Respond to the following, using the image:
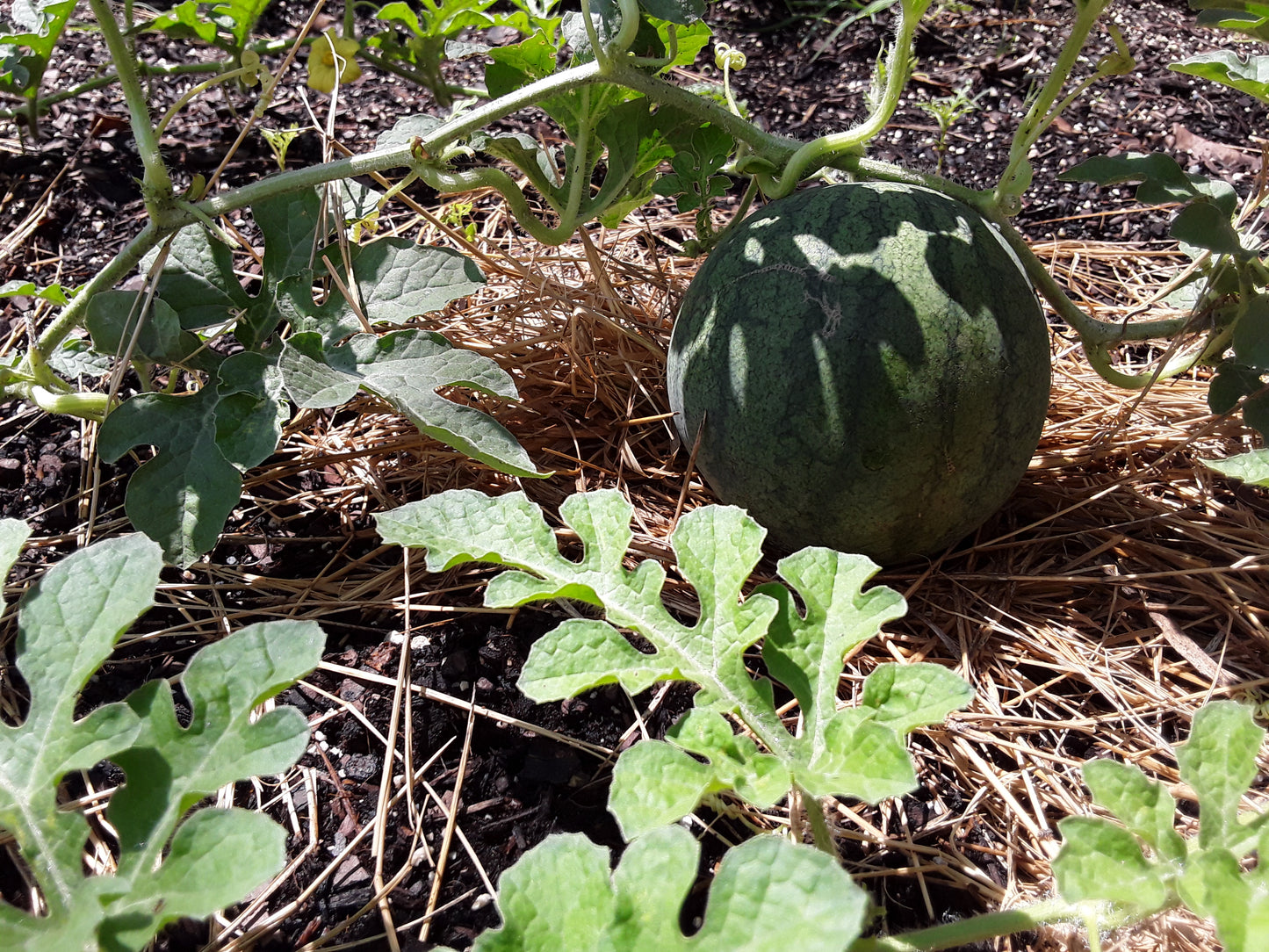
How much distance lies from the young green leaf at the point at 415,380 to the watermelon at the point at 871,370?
38 cm

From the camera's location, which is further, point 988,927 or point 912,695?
point 912,695

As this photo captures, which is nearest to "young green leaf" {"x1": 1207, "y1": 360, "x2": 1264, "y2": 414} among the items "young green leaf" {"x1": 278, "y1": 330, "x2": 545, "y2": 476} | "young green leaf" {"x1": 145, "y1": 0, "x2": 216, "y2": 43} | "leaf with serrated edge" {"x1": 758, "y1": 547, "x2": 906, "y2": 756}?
"leaf with serrated edge" {"x1": 758, "y1": 547, "x2": 906, "y2": 756}

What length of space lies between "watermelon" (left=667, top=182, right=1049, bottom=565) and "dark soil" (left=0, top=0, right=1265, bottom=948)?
0.43m

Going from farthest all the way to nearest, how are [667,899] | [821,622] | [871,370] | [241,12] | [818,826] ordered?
[241,12] < [871,370] < [821,622] < [818,826] < [667,899]

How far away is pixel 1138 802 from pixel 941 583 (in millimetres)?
777

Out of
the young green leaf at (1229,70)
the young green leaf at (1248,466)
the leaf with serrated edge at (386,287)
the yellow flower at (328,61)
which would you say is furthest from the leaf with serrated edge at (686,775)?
the yellow flower at (328,61)

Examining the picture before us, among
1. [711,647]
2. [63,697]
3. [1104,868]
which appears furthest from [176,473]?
[1104,868]

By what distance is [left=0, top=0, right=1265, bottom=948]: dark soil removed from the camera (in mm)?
1473

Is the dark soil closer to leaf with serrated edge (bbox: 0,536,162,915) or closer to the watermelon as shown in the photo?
leaf with serrated edge (bbox: 0,536,162,915)

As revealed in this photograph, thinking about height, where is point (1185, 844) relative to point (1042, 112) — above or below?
below

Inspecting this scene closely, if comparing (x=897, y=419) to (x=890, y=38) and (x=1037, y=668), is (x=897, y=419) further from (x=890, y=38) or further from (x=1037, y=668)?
(x=890, y=38)

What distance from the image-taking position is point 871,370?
62.2 inches

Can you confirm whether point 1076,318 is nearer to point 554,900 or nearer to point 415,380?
point 415,380

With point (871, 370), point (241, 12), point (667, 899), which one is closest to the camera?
point (667, 899)
